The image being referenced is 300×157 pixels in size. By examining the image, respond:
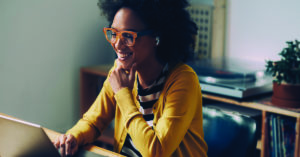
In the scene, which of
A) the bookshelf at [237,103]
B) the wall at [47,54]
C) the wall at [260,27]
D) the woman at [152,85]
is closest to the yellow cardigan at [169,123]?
the woman at [152,85]

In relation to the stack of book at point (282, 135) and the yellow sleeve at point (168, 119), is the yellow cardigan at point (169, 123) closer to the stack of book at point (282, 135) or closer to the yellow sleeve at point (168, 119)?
the yellow sleeve at point (168, 119)

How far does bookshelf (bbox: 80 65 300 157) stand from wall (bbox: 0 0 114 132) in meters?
0.09

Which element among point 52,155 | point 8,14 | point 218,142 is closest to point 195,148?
point 218,142

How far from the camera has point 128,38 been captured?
120cm

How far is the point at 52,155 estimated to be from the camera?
43.2 inches

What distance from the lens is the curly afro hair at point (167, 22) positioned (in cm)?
122

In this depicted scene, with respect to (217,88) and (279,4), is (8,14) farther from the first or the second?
(279,4)

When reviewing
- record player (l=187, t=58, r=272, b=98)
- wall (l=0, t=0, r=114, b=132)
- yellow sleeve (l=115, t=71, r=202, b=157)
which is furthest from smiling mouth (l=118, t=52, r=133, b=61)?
wall (l=0, t=0, r=114, b=132)

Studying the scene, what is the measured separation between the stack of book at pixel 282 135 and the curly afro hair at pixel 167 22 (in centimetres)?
64

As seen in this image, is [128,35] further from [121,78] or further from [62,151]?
[62,151]

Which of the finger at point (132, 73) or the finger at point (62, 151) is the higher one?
the finger at point (132, 73)

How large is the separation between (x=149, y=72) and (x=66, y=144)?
0.41 meters

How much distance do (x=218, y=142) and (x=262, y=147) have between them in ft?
1.82

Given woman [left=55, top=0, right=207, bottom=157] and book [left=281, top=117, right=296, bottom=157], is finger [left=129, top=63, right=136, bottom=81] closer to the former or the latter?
woman [left=55, top=0, right=207, bottom=157]
